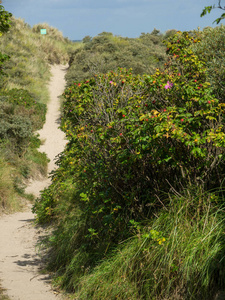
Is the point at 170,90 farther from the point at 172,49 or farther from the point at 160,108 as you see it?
the point at 172,49

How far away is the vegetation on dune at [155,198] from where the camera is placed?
13.0 feet

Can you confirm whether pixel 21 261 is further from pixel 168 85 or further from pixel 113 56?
pixel 113 56

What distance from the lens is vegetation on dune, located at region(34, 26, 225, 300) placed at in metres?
3.96

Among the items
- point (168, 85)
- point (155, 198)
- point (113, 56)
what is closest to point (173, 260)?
point (155, 198)

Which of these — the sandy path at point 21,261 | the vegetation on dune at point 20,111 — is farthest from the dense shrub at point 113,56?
the sandy path at point 21,261

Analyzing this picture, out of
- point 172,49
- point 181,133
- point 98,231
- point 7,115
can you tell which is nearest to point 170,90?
point 181,133

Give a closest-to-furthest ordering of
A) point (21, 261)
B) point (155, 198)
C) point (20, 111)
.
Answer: point (155, 198) < point (21, 261) < point (20, 111)

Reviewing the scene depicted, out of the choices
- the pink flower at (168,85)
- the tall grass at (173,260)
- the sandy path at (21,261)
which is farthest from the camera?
the sandy path at (21,261)

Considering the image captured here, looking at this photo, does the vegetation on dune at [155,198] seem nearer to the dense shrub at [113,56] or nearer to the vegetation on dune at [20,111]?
the vegetation on dune at [20,111]

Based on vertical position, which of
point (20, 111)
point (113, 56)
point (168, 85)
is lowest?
point (168, 85)

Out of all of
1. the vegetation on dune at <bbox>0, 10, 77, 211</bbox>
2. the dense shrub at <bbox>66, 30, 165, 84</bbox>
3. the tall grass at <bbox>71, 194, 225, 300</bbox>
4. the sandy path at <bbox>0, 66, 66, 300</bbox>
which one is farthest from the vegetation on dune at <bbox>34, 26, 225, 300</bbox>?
the dense shrub at <bbox>66, 30, 165, 84</bbox>

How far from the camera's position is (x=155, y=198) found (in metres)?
4.80

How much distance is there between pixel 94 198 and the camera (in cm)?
554

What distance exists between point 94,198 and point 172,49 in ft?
8.68
